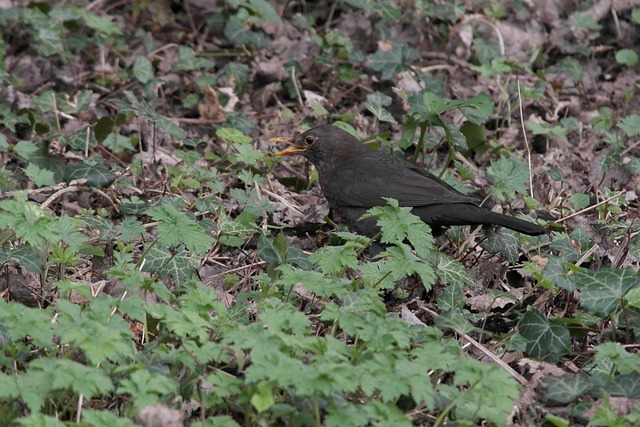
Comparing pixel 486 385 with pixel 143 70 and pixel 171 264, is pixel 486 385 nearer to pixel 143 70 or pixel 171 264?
pixel 171 264

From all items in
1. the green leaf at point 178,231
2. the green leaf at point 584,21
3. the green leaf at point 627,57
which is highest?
the green leaf at point 178,231

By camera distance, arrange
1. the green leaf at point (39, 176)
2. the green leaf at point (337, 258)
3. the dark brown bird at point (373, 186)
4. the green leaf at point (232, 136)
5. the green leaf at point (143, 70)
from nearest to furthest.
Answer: the green leaf at point (337, 258)
the dark brown bird at point (373, 186)
the green leaf at point (39, 176)
the green leaf at point (232, 136)
the green leaf at point (143, 70)

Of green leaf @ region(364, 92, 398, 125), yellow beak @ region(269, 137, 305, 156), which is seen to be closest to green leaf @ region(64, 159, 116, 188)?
yellow beak @ region(269, 137, 305, 156)

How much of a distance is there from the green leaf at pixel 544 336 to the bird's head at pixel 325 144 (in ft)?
7.51

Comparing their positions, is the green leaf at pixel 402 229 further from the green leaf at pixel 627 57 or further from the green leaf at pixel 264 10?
the green leaf at pixel 627 57

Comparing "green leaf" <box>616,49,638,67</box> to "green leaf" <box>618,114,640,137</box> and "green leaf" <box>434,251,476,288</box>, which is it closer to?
"green leaf" <box>618,114,640,137</box>

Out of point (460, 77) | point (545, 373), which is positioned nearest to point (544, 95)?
point (460, 77)

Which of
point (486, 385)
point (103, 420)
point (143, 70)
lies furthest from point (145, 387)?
point (143, 70)

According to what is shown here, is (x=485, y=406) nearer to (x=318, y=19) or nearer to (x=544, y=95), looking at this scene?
(x=544, y=95)

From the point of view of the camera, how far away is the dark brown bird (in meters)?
5.66

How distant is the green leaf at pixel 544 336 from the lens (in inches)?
178

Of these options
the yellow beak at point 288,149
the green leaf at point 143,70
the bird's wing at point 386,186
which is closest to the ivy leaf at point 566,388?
the bird's wing at point 386,186

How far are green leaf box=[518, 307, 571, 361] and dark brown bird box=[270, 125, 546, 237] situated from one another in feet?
2.83

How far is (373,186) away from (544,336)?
1.93m
